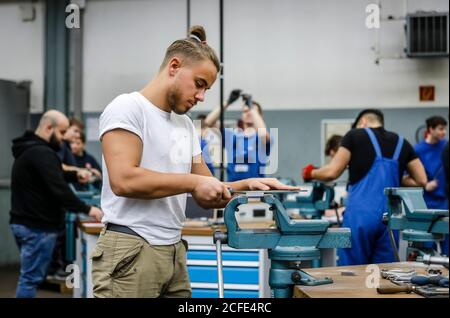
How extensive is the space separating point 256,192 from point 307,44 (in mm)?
4609

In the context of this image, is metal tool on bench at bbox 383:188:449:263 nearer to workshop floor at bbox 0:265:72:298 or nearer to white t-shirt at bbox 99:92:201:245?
white t-shirt at bbox 99:92:201:245

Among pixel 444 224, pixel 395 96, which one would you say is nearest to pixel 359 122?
pixel 444 224

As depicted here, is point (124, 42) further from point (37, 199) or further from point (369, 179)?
point (369, 179)

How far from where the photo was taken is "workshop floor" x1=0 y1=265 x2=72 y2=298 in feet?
16.5

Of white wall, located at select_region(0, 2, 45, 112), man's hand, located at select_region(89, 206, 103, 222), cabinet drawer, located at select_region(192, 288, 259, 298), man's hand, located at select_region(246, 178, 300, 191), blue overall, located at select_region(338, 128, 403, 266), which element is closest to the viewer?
man's hand, located at select_region(246, 178, 300, 191)

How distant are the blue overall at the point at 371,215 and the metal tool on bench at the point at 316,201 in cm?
44

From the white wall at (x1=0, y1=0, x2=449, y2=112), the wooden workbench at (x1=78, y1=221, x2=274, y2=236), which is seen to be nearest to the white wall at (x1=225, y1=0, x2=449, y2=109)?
the white wall at (x1=0, y1=0, x2=449, y2=112)

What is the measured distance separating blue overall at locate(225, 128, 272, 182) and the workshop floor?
1.48 m

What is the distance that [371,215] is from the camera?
2.99 m

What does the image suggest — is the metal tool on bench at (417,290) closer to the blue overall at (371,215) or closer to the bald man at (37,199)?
the blue overall at (371,215)

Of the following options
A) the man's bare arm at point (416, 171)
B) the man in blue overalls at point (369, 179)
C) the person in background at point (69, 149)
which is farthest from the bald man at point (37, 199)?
the man's bare arm at point (416, 171)

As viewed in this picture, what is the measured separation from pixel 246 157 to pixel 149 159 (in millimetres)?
A: 2770

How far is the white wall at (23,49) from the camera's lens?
670cm

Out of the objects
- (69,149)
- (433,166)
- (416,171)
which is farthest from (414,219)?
(69,149)
